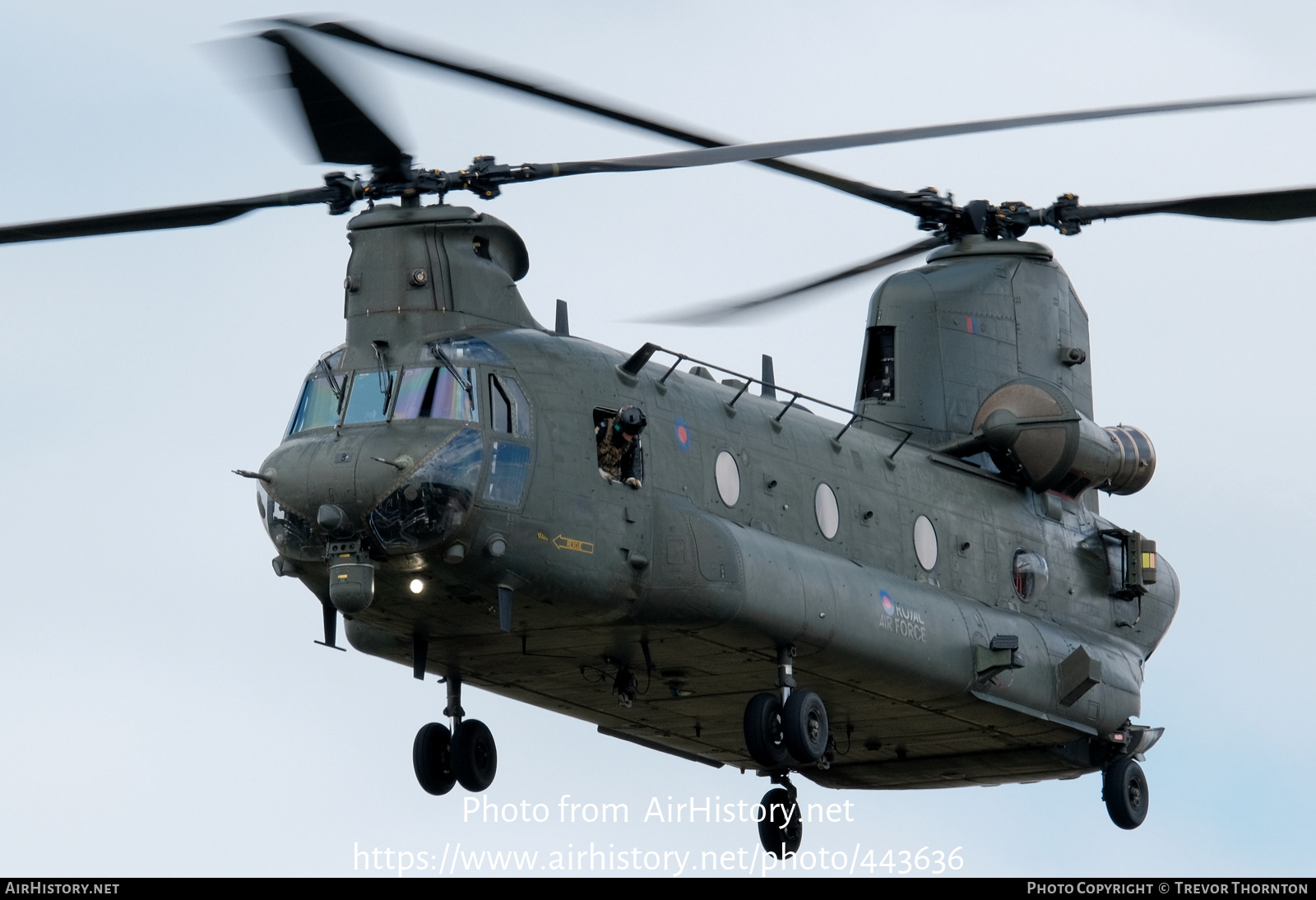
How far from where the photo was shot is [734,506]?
1185 inches

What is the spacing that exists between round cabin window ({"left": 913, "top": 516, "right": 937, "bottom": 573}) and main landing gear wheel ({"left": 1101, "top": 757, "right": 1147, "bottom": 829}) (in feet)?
15.3

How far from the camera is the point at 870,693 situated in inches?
1264

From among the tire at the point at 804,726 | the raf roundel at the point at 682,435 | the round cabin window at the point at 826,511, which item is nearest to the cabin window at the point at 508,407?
the raf roundel at the point at 682,435

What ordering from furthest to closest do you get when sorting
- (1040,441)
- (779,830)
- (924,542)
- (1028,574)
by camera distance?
1. (1040,441)
2. (1028,574)
3. (924,542)
4. (779,830)

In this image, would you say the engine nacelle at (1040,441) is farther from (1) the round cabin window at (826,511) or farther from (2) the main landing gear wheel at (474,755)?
(2) the main landing gear wheel at (474,755)

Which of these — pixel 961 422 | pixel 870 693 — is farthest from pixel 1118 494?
pixel 870 693

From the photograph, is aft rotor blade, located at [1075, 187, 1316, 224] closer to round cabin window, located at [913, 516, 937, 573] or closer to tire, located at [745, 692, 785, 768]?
round cabin window, located at [913, 516, 937, 573]

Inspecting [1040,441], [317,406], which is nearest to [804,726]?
[317,406]

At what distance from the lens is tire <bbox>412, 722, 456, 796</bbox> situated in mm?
30453

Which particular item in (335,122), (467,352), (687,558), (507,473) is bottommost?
(687,558)

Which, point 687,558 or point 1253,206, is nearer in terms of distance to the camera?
point 687,558

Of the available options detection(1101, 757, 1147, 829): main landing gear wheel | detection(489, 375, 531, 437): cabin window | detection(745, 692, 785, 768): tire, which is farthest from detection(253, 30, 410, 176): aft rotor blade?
detection(1101, 757, 1147, 829): main landing gear wheel

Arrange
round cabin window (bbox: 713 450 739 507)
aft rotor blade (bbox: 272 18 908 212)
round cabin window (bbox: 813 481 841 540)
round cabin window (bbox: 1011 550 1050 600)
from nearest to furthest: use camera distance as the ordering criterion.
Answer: aft rotor blade (bbox: 272 18 908 212)
round cabin window (bbox: 713 450 739 507)
round cabin window (bbox: 813 481 841 540)
round cabin window (bbox: 1011 550 1050 600)

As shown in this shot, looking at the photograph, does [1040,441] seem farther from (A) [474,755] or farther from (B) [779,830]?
(A) [474,755]
